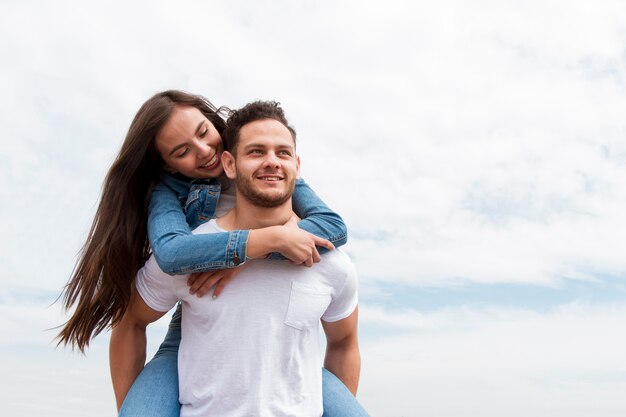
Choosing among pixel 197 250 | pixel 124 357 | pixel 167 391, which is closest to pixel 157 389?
pixel 167 391

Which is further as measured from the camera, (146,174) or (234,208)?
(146,174)

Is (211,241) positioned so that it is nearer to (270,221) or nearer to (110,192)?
(270,221)

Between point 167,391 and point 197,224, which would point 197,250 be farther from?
point 167,391

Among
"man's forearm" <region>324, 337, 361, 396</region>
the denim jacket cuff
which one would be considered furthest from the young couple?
"man's forearm" <region>324, 337, 361, 396</region>

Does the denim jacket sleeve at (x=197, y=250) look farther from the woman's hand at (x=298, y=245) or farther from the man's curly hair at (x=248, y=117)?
the man's curly hair at (x=248, y=117)

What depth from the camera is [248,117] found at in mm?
4449

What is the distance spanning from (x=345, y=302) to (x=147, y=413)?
1405mm

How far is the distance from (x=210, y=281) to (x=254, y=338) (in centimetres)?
42

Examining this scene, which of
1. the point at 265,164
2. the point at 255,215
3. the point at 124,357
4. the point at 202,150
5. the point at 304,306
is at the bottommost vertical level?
the point at 124,357

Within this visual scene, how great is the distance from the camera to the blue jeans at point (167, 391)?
424 cm

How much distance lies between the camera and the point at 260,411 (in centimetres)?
405

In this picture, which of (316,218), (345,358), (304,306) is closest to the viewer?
(304,306)

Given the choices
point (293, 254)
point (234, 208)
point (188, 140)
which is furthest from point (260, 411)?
point (188, 140)

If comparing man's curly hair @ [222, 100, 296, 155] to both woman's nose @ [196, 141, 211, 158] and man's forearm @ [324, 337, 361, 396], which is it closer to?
woman's nose @ [196, 141, 211, 158]
